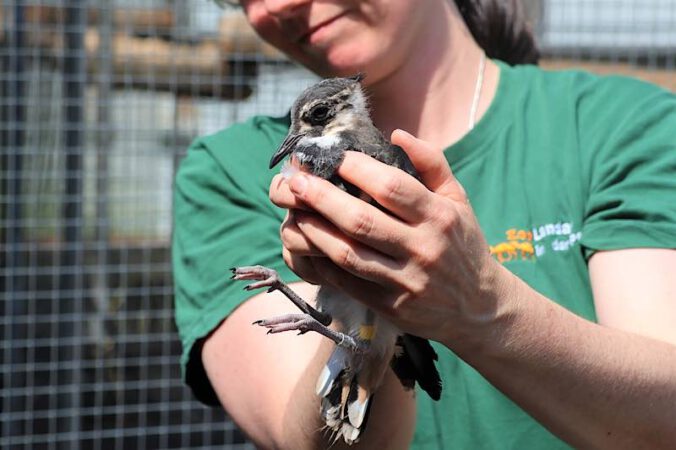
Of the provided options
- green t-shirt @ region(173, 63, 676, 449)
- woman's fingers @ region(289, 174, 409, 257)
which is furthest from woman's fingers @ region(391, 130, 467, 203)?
green t-shirt @ region(173, 63, 676, 449)

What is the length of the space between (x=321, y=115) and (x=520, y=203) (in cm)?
51

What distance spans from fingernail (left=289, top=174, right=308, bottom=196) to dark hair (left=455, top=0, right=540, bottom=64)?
1.40 meters

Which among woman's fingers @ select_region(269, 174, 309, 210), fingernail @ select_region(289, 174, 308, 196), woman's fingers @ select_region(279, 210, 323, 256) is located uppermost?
fingernail @ select_region(289, 174, 308, 196)

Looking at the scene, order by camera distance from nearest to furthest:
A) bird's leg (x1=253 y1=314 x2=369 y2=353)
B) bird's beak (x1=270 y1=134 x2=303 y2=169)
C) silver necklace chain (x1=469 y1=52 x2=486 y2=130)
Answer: bird's leg (x1=253 y1=314 x2=369 y2=353) → bird's beak (x1=270 y1=134 x2=303 y2=169) → silver necklace chain (x1=469 y1=52 x2=486 y2=130)

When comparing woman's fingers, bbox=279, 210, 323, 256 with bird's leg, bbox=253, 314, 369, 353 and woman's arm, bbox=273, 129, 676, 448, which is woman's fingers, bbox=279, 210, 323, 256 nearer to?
woman's arm, bbox=273, 129, 676, 448

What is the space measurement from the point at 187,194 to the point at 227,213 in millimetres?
181

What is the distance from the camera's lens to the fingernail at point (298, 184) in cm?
141

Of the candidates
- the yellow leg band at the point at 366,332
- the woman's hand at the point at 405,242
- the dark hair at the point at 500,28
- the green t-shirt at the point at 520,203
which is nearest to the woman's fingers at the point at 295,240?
the woman's hand at the point at 405,242

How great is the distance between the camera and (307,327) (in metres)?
1.62

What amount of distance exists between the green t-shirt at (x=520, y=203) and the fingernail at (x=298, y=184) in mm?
619

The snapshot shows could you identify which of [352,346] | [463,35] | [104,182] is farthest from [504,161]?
[104,182]

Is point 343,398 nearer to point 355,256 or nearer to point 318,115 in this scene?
point 355,256

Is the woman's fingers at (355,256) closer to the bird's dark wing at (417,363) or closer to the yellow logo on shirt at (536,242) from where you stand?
the bird's dark wing at (417,363)

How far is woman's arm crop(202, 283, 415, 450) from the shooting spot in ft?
5.95
